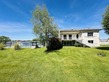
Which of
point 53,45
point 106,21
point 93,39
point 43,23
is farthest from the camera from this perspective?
point 93,39

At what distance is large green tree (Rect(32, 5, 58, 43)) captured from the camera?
27281 millimetres

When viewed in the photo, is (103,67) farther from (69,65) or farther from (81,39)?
(81,39)

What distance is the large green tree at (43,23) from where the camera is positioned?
27281 millimetres

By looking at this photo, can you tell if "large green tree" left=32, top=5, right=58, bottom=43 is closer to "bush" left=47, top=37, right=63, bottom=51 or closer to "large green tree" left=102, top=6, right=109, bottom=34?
"bush" left=47, top=37, right=63, bottom=51

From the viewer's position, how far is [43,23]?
1092 inches

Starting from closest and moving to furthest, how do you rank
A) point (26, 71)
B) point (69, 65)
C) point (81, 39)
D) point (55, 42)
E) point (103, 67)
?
point (26, 71) → point (103, 67) → point (69, 65) → point (55, 42) → point (81, 39)

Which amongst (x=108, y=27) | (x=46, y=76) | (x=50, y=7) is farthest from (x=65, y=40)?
(x=46, y=76)

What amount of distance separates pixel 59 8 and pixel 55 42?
10.1 metres

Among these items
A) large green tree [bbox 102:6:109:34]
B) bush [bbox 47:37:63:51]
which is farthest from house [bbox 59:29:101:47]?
bush [bbox 47:37:63:51]

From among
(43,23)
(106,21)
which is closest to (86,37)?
(106,21)

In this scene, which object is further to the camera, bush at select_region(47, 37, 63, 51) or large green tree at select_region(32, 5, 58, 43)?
large green tree at select_region(32, 5, 58, 43)

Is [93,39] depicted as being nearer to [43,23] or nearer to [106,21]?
Result: [106,21]

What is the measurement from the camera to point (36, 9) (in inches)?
1102

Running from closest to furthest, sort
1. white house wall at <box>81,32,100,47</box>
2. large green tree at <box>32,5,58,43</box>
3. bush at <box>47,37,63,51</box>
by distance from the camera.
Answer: bush at <box>47,37,63,51</box> → large green tree at <box>32,5,58,43</box> → white house wall at <box>81,32,100,47</box>
